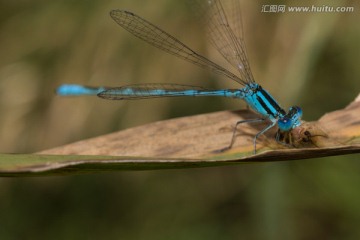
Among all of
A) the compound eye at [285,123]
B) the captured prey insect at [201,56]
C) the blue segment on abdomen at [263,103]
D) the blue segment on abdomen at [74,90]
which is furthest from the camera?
the blue segment on abdomen at [74,90]

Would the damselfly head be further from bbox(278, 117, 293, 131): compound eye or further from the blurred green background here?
the blurred green background

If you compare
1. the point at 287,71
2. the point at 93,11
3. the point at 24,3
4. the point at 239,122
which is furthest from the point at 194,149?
the point at 24,3

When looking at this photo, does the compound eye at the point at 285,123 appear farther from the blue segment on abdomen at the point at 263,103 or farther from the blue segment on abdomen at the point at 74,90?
the blue segment on abdomen at the point at 74,90

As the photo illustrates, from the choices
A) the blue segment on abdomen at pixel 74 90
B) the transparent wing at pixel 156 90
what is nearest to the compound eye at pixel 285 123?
the transparent wing at pixel 156 90

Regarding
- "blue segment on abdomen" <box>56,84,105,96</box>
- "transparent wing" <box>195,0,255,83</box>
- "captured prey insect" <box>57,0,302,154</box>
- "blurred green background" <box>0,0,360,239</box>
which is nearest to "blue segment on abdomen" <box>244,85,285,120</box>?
"captured prey insect" <box>57,0,302,154</box>

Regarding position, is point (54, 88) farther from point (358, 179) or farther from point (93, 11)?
point (358, 179)

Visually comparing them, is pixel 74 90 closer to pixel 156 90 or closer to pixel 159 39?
pixel 156 90
